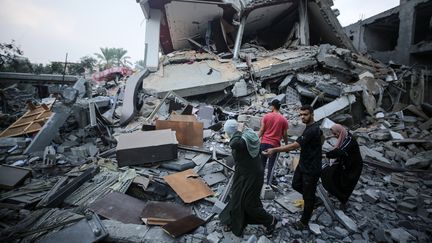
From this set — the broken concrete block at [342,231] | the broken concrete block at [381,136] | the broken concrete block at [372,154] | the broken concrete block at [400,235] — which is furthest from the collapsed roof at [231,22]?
the broken concrete block at [400,235]

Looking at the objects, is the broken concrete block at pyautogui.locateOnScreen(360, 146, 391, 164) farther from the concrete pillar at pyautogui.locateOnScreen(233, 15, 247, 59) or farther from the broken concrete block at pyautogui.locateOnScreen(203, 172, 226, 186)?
the concrete pillar at pyautogui.locateOnScreen(233, 15, 247, 59)

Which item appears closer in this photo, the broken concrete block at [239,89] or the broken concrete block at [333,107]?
the broken concrete block at [333,107]

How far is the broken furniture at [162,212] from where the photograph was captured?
11.1 feet

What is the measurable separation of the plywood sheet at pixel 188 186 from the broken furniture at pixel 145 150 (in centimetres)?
62

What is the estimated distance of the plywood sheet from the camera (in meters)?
3.96

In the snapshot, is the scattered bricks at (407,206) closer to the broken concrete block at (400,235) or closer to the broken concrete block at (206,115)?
the broken concrete block at (400,235)

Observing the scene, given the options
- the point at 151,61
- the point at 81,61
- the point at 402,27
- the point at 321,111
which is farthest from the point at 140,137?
the point at 81,61

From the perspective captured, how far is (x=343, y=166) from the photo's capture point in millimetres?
3701

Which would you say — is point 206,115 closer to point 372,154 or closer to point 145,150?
point 145,150

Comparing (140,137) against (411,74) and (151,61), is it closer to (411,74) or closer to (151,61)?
(151,61)

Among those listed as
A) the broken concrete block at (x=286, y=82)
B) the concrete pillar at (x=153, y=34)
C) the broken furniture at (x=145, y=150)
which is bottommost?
the broken furniture at (x=145, y=150)

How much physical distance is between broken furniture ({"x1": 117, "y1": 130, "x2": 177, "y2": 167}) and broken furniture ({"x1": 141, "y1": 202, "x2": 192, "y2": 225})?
1.15 meters

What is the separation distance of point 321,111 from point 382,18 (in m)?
11.3

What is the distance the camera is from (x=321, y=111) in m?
7.84
